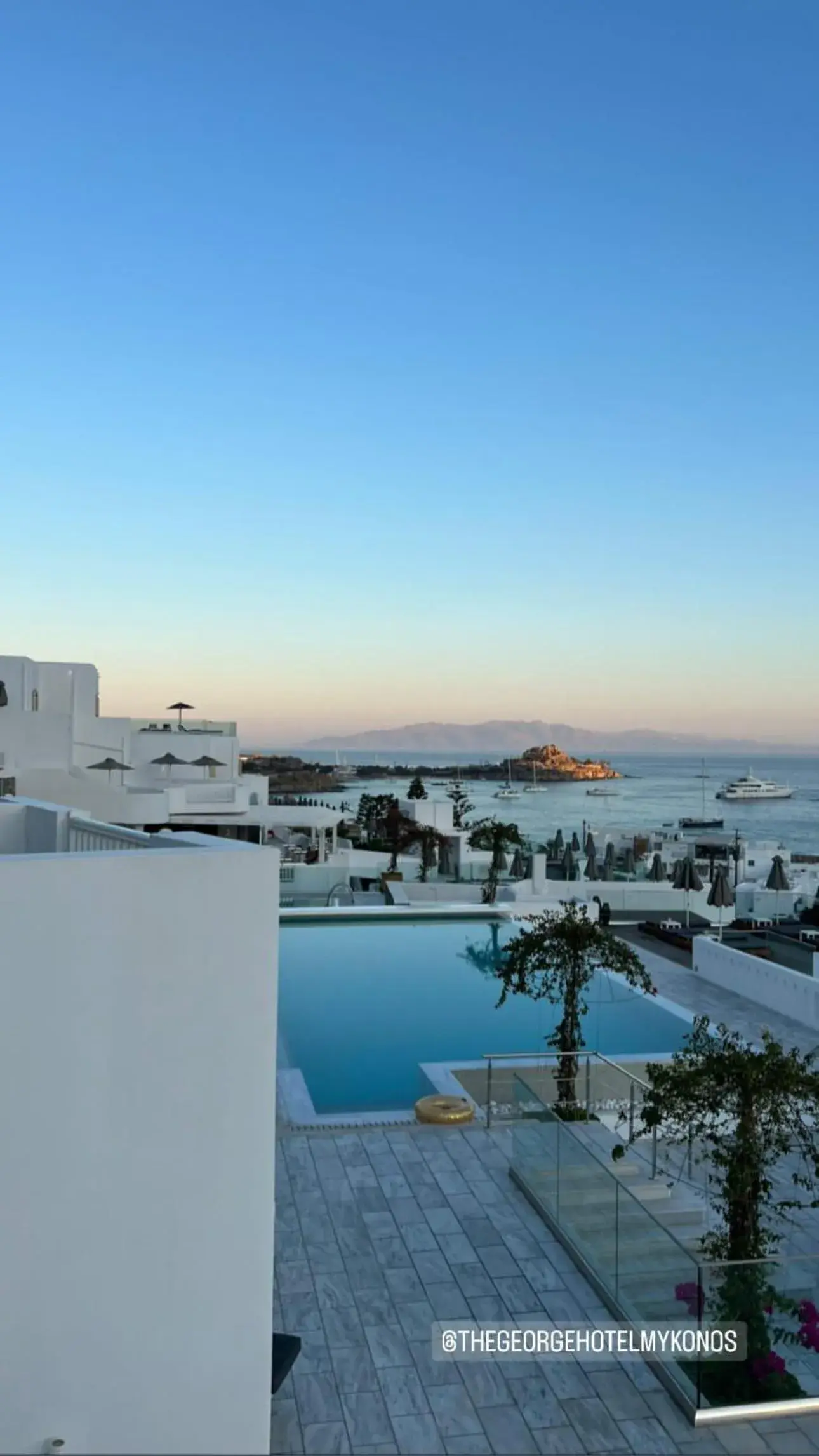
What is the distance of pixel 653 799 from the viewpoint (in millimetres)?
126312

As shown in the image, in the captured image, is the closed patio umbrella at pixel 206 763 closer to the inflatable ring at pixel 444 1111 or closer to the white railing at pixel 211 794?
the white railing at pixel 211 794

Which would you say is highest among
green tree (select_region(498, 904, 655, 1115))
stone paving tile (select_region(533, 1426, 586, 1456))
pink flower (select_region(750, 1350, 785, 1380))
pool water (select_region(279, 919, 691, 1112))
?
green tree (select_region(498, 904, 655, 1115))

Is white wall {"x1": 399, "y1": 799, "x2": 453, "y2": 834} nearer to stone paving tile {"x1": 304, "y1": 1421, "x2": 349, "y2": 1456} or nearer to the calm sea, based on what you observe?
stone paving tile {"x1": 304, "y1": 1421, "x2": 349, "y2": 1456}

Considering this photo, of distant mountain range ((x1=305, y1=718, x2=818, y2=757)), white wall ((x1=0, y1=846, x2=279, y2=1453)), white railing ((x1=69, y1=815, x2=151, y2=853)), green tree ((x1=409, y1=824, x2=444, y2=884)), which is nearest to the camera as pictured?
white wall ((x1=0, y1=846, x2=279, y2=1453))

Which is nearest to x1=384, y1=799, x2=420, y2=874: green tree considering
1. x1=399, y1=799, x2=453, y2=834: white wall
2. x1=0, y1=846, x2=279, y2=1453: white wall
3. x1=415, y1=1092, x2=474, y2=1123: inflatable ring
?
x1=399, y1=799, x2=453, y2=834: white wall

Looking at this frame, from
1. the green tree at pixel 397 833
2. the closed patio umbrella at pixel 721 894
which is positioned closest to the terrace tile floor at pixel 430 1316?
the closed patio umbrella at pixel 721 894

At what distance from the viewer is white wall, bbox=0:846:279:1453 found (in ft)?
11.6

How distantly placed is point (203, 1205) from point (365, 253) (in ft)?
49.4

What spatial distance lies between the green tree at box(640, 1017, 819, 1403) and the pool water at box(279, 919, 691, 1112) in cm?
467

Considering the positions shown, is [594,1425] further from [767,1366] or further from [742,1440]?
[767,1366]

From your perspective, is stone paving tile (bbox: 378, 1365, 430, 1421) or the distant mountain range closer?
stone paving tile (bbox: 378, 1365, 430, 1421)

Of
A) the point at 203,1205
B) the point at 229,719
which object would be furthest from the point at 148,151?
the point at 229,719

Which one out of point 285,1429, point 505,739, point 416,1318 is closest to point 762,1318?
point 416,1318

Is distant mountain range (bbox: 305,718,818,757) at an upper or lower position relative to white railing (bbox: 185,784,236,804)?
upper
